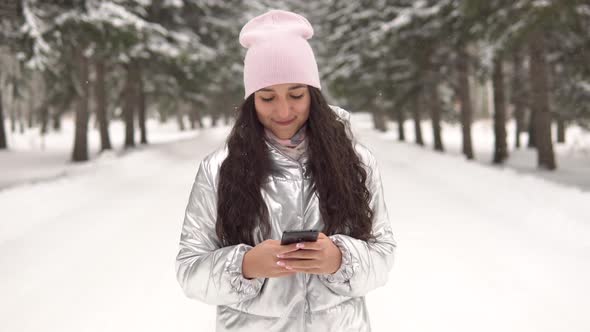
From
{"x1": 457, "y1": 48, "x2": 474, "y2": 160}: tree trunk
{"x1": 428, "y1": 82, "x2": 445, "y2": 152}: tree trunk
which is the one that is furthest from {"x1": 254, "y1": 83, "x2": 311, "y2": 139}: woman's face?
{"x1": 428, "y1": 82, "x2": 445, "y2": 152}: tree trunk

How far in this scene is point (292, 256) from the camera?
57.9 inches

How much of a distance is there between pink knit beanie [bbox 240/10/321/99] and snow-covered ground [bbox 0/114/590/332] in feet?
1.87

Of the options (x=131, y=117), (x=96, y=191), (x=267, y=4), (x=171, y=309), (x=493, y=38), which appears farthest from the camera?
(x=267, y=4)

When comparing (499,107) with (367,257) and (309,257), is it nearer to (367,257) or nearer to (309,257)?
(367,257)

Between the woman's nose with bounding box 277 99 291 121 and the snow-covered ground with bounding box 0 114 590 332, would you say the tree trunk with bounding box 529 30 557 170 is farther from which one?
the woman's nose with bounding box 277 99 291 121

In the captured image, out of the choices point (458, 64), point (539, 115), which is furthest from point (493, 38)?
point (458, 64)

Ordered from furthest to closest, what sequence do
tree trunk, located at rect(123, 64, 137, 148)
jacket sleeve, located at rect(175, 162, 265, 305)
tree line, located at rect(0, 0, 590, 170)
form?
tree trunk, located at rect(123, 64, 137, 148), tree line, located at rect(0, 0, 590, 170), jacket sleeve, located at rect(175, 162, 265, 305)

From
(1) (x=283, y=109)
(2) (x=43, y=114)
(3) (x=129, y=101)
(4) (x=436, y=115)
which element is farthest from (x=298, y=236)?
(4) (x=436, y=115)

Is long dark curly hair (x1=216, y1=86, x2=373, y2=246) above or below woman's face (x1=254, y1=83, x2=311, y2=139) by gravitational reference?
below

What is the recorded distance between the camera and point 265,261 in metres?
1.51

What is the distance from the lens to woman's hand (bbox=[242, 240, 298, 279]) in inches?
58.4

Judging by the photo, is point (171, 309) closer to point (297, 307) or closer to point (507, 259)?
point (297, 307)

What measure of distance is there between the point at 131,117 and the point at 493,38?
42.3ft

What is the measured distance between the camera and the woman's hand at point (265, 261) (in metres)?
1.48
